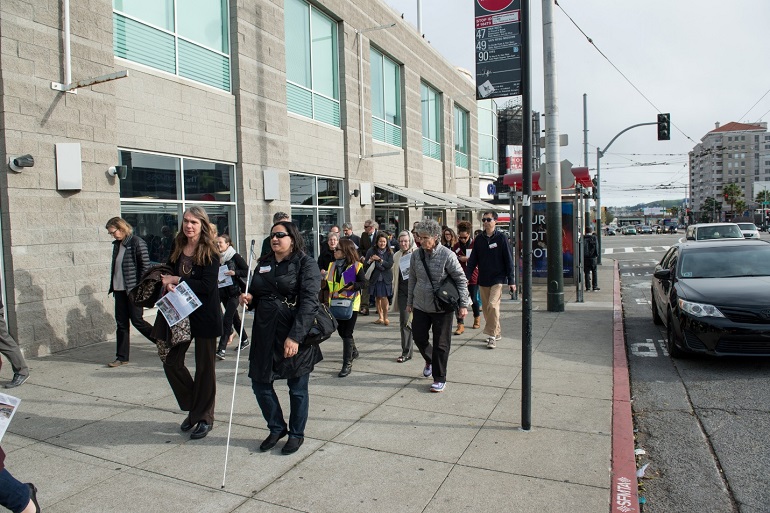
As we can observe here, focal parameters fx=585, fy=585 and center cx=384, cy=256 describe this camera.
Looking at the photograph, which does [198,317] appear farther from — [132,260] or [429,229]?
[132,260]

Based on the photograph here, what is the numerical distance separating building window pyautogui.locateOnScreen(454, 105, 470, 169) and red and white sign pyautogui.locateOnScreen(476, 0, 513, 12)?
829 inches

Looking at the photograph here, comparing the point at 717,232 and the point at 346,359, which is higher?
the point at 717,232

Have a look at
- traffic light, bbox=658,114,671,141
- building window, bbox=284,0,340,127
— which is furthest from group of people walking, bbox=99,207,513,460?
traffic light, bbox=658,114,671,141

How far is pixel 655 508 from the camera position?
3.78m

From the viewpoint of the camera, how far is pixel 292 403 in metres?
4.47

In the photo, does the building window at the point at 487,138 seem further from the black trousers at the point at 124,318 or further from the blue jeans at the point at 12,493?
the blue jeans at the point at 12,493

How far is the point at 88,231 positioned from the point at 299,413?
5385mm

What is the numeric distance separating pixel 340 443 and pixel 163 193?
6629 millimetres

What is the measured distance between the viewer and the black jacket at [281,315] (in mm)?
4375

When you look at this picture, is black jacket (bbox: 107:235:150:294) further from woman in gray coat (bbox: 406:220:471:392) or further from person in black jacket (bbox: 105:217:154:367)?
woman in gray coat (bbox: 406:220:471:392)

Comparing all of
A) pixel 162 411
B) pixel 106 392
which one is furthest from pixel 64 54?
pixel 162 411

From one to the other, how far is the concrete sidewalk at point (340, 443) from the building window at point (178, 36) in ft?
16.8

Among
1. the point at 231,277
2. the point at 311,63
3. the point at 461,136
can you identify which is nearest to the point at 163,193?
the point at 231,277

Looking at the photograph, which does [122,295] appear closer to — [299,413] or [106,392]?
[106,392]
